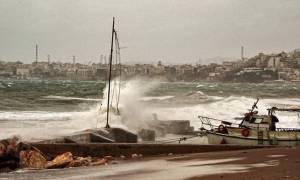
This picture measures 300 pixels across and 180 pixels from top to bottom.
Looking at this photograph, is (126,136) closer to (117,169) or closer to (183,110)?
(117,169)

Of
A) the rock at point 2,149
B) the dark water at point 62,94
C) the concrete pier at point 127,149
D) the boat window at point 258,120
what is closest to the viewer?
the rock at point 2,149

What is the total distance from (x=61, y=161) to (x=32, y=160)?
0.79 metres

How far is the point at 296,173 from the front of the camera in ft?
35.2

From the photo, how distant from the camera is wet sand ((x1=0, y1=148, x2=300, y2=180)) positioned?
36.7 ft

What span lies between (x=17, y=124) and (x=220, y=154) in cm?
1822

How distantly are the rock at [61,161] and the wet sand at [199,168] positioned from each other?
0.62 meters

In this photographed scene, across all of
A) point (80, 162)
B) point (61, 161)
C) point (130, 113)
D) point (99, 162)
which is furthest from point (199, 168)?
point (130, 113)

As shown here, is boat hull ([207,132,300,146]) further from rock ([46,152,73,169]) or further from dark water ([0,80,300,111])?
dark water ([0,80,300,111])

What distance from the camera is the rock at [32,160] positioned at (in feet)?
47.2

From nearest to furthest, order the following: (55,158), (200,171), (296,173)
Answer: (296,173)
(200,171)
(55,158)

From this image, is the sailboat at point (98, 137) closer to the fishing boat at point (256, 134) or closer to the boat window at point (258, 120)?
the fishing boat at point (256, 134)

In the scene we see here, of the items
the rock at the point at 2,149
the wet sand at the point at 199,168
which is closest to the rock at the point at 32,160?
the rock at the point at 2,149

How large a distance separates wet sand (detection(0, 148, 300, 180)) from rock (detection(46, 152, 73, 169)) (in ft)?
2.03

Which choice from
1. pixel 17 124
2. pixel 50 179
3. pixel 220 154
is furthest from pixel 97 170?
pixel 17 124
